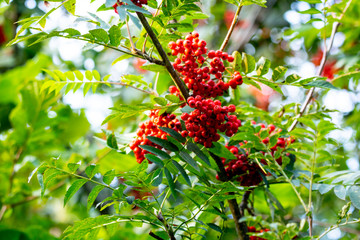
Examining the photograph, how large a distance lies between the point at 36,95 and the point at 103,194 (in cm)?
63

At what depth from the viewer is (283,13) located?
112 inches

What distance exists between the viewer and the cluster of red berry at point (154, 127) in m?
1.02

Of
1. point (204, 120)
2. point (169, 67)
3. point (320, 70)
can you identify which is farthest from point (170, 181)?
Result: point (320, 70)

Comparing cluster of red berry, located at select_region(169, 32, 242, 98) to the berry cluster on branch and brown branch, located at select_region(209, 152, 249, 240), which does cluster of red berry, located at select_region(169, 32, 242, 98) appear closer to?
the berry cluster on branch

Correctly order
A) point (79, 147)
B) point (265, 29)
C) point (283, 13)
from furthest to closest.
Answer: point (265, 29)
point (283, 13)
point (79, 147)

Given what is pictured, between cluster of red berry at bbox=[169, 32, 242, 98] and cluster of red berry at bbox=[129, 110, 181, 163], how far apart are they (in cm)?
10

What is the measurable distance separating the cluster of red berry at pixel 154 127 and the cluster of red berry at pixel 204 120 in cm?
5

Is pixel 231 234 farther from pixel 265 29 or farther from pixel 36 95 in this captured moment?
pixel 265 29

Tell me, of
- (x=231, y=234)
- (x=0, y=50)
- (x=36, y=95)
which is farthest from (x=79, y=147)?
(x=0, y=50)

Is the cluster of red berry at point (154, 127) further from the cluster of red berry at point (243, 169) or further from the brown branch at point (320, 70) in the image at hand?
Answer: the brown branch at point (320, 70)

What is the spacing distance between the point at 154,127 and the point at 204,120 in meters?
0.17

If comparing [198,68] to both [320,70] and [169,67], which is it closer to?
[169,67]

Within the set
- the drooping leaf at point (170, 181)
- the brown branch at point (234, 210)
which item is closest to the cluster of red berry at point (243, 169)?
the brown branch at point (234, 210)

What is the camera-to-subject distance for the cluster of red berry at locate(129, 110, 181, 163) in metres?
1.02
